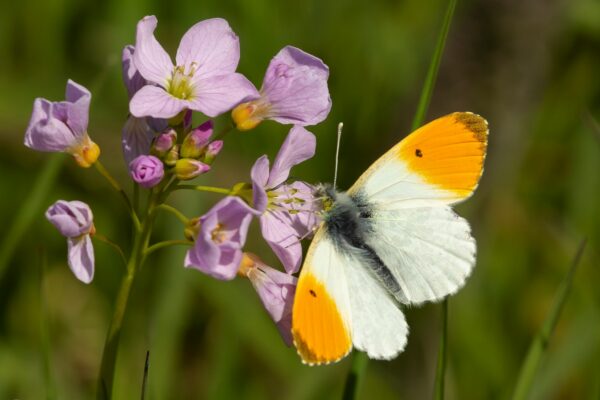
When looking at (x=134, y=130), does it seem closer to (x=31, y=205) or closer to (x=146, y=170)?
(x=146, y=170)

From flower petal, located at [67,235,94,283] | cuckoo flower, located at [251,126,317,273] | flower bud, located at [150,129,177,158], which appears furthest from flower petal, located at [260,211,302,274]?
→ flower petal, located at [67,235,94,283]

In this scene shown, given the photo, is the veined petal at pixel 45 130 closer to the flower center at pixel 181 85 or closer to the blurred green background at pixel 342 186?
the flower center at pixel 181 85

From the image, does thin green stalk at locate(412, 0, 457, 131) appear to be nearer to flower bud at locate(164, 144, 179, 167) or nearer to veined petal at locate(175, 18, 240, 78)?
veined petal at locate(175, 18, 240, 78)

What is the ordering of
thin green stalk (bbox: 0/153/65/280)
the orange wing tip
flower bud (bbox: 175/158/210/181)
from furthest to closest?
1. thin green stalk (bbox: 0/153/65/280)
2. the orange wing tip
3. flower bud (bbox: 175/158/210/181)

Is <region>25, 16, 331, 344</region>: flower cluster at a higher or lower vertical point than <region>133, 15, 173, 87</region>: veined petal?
lower

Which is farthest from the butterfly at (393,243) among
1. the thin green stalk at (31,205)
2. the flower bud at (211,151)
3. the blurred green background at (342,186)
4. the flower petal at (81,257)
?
the blurred green background at (342,186)

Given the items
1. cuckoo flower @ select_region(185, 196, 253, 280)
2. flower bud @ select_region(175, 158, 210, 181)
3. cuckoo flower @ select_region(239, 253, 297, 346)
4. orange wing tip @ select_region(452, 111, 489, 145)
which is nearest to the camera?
cuckoo flower @ select_region(185, 196, 253, 280)

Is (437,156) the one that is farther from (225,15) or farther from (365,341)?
(225,15)
